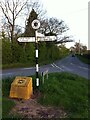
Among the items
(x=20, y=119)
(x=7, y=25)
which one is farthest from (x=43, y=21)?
(x=20, y=119)

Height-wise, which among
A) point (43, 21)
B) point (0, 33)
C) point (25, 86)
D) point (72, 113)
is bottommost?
point (72, 113)

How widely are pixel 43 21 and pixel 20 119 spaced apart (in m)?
46.6

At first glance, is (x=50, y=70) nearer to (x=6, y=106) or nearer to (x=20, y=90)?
(x=20, y=90)

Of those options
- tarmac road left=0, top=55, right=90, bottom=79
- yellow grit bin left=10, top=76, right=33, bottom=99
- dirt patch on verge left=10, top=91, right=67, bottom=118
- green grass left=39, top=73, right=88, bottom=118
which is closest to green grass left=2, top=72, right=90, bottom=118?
green grass left=39, top=73, right=88, bottom=118

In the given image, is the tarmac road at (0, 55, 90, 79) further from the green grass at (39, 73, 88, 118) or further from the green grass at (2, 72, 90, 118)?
the green grass at (39, 73, 88, 118)

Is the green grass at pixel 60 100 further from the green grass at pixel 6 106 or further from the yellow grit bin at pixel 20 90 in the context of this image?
the yellow grit bin at pixel 20 90

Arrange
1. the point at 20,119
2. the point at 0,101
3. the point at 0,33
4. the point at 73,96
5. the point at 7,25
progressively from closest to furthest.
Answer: the point at 20,119, the point at 0,101, the point at 73,96, the point at 0,33, the point at 7,25

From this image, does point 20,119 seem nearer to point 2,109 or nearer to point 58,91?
point 2,109

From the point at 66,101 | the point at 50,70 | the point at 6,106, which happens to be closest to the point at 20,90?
the point at 6,106

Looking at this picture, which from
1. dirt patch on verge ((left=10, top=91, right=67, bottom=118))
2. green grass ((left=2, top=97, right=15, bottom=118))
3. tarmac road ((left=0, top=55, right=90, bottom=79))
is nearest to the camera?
green grass ((left=2, top=97, right=15, bottom=118))

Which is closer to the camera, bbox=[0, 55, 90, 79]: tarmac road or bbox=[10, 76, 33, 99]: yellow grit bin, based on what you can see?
bbox=[10, 76, 33, 99]: yellow grit bin

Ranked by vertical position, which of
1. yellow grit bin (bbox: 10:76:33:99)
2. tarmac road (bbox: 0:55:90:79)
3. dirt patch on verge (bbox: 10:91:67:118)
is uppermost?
tarmac road (bbox: 0:55:90:79)

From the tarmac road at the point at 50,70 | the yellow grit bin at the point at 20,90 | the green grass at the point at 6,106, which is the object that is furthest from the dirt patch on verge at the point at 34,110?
the tarmac road at the point at 50,70

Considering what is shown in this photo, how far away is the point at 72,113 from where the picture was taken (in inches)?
339
